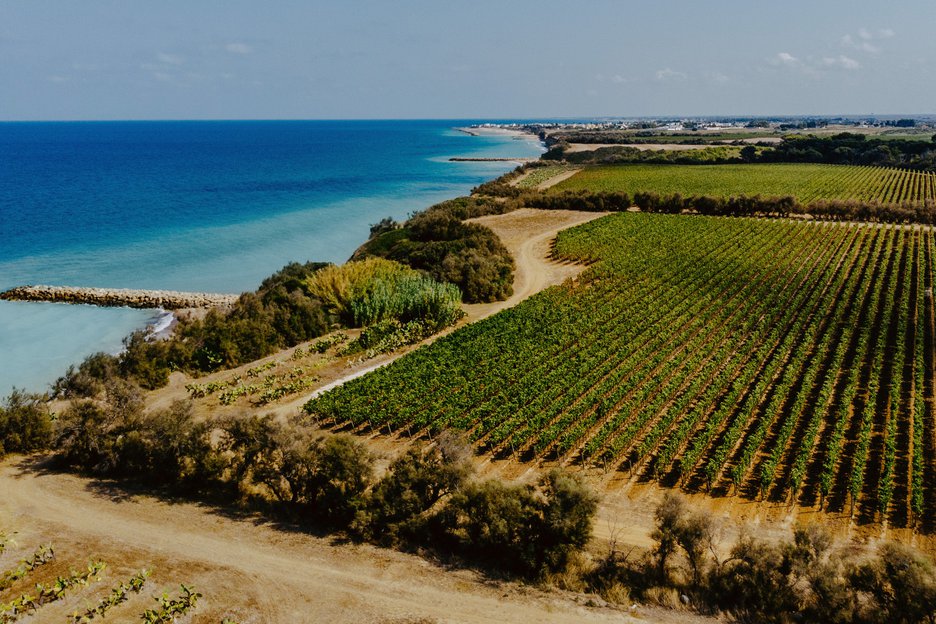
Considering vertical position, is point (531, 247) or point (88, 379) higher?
→ point (531, 247)

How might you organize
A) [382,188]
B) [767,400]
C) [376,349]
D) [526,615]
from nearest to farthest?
[526,615] → [767,400] → [376,349] → [382,188]

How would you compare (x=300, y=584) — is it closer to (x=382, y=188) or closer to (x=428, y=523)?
(x=428, y=523)

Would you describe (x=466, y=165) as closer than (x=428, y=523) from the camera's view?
No

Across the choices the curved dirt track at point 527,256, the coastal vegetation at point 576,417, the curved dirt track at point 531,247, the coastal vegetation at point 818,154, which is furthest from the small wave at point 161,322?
the coastal vegetation at point 818,154

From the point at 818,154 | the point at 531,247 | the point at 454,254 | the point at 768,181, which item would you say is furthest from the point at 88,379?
the point at 818,154

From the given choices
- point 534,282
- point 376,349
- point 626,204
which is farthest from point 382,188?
point 376,349

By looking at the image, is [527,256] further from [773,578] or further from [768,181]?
[768,181]
